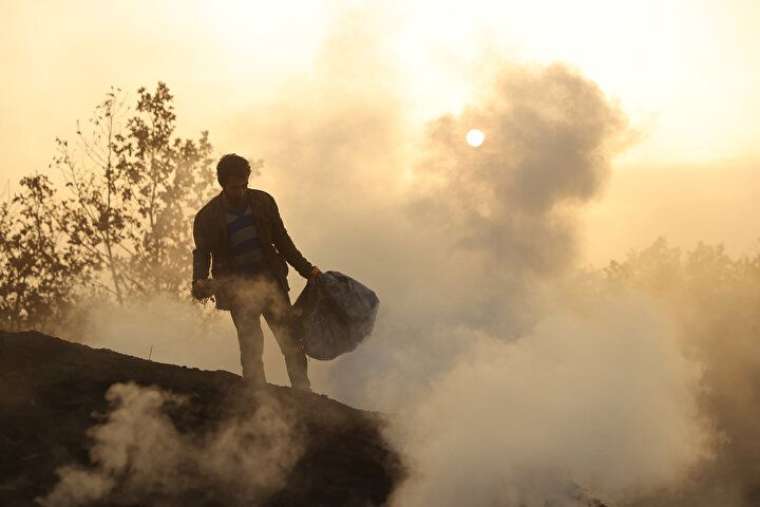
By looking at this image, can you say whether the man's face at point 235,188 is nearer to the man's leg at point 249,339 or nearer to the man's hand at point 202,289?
the man's hand at point 202,289

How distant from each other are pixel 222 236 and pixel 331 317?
965 mm

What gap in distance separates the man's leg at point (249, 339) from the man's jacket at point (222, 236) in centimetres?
13

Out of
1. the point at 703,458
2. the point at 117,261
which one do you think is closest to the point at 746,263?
the point at 117,261

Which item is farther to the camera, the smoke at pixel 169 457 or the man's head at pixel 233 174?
the man's head at pixel 233 174

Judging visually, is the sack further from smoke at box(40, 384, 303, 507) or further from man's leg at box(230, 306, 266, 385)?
smoke at box(40, 384, 303, 507)

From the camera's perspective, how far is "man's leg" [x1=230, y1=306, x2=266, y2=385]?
286 inches

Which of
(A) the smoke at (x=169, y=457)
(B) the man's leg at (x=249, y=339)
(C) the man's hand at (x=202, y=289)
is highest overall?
(C) the man's hand at (x=202, y=289)

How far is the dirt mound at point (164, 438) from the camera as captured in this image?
5781 mm

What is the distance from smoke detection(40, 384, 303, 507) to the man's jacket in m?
0.96

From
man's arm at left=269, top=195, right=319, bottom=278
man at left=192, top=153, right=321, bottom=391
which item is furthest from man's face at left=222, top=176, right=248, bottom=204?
man's arm at left=269, top=195, right=319, bottom=278

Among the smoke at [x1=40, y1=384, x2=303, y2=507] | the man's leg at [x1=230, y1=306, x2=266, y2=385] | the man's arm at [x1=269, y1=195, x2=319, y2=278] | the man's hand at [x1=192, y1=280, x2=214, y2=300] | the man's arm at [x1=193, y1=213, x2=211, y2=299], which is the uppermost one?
the man's arm at [x1=269, y1=195, x2=319, y2=278]

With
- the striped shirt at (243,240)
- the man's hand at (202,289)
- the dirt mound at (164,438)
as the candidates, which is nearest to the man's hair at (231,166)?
the striped shirt at (243,240)

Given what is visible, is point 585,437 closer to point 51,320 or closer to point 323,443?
point 323,443

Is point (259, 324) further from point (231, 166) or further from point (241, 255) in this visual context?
point (231, 166)
